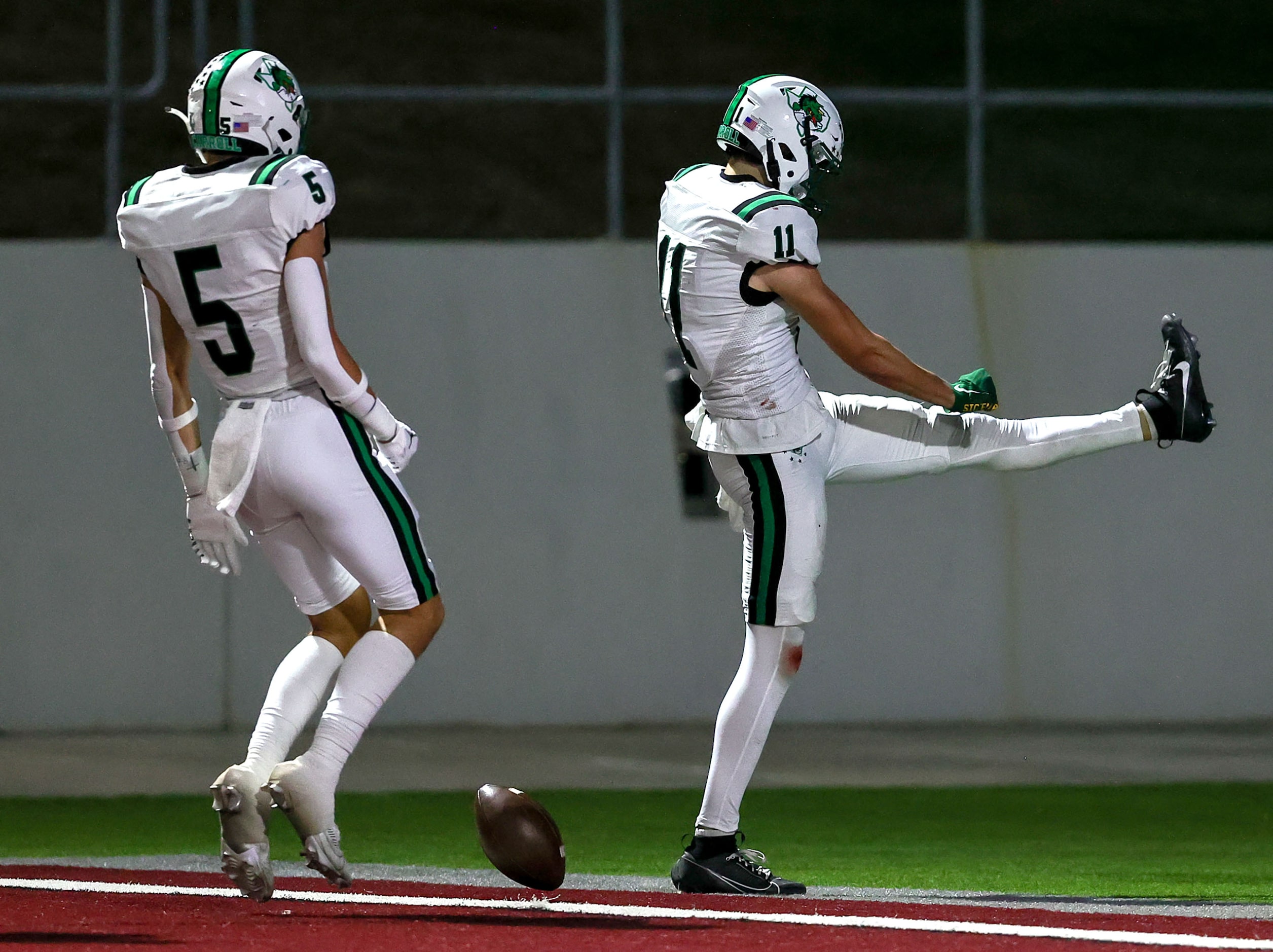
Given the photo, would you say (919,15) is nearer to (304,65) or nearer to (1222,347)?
(304,65)

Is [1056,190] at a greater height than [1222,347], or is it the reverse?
[1056,190]

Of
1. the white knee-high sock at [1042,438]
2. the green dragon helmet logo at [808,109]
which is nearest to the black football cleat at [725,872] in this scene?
the white knee-high sock at [1042,438]

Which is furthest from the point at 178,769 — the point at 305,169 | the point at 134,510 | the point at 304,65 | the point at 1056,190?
the point at 1056,190

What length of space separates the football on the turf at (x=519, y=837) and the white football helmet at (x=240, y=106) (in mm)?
1706

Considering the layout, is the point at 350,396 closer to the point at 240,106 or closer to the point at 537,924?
the point at 240,106

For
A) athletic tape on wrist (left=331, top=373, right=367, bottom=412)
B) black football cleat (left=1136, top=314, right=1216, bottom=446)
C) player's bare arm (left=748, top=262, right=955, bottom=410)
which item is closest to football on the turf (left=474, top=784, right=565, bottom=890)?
athletic tape on wrist (left=331, top=373, right=367, bottom=412)

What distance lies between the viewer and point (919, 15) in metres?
26.0

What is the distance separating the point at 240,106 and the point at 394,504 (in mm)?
1043

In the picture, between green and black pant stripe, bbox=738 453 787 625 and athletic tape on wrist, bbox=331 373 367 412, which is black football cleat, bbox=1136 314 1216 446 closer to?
green and black pant stripe, bbox=738 453 787 625

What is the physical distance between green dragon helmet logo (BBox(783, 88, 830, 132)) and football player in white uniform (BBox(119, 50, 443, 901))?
4.06ft

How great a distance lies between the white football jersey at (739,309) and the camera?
5211 mm

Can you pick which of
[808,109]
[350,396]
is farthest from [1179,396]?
[350,396]

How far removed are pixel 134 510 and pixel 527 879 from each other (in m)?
6.33

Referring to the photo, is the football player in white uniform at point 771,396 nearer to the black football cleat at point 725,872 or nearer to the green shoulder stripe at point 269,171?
the black football cleat at point 725,872
